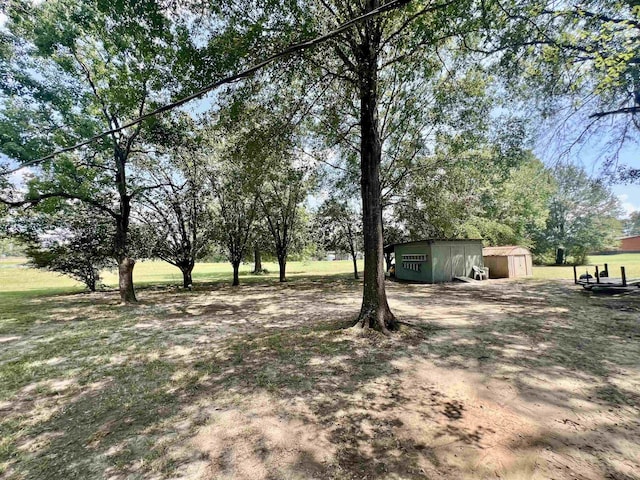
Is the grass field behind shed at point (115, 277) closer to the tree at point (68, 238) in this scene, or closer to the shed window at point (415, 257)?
the tree at point (68, 238)

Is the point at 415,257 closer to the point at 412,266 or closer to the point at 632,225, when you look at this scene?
the point at 412,266

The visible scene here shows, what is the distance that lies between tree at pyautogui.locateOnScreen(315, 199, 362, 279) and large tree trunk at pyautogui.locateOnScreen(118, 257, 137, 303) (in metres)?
11.7

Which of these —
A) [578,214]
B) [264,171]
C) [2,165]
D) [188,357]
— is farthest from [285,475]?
[578,214]

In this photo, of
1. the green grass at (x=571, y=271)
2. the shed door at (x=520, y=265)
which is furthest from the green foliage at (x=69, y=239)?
the green grass at (x=571, y=271)

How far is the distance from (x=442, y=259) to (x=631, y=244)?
59030 mm

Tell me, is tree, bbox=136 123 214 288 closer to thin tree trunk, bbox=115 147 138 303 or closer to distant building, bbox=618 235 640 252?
thin tree trunk, bbox=115 147 138 303

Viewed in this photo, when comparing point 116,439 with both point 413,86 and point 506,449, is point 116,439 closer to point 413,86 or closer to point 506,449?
point 506,449

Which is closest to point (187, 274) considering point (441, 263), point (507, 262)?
point (441, 263)

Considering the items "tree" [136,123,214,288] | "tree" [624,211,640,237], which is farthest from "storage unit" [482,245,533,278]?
"tree" [624,211,640,237]

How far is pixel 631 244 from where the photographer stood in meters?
50.2

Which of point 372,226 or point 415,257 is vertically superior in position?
point 372,226

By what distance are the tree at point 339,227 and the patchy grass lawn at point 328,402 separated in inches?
499

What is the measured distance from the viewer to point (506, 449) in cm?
241

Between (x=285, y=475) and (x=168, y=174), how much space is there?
14965 mm
